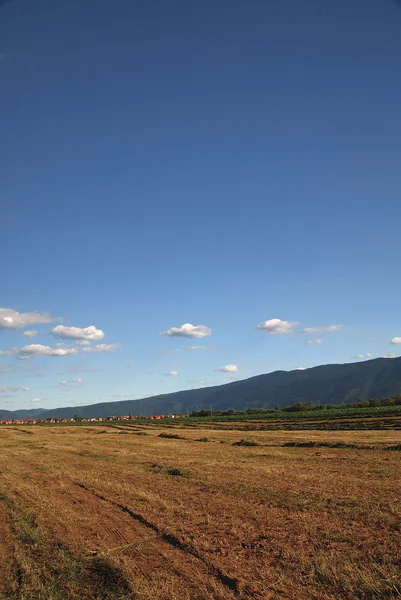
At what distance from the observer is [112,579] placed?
7797 mm

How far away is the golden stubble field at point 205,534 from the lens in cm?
739

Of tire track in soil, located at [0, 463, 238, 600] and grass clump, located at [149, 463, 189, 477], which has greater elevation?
grass clump, located at [149, 463, 189, 477]

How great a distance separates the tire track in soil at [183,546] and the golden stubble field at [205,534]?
0.03 metres

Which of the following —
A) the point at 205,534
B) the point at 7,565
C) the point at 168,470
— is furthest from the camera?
the point at 168,470

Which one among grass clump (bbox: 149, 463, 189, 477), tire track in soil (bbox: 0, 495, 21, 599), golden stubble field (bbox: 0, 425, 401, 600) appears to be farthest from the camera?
grass clump (bbox: 149, 463, 189, 477)

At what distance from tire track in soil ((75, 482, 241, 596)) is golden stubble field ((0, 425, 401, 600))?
28 millimetres

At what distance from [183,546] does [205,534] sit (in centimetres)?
94

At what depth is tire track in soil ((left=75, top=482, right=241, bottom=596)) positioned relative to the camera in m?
7.47

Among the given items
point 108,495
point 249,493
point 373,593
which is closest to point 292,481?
point 249,493

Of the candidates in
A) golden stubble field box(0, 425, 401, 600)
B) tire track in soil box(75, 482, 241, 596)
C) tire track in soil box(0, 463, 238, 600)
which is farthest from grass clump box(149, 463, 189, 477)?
tire track in soil box(0, 463, 238, 600)

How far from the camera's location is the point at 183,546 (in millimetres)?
9391

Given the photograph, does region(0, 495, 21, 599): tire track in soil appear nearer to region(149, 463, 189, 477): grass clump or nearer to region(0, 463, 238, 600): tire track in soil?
region(0, 463, 238, 600): tire track in soil

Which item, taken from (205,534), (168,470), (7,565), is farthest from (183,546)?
(168,470)

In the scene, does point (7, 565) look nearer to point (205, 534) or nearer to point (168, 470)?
point (205, 534)
